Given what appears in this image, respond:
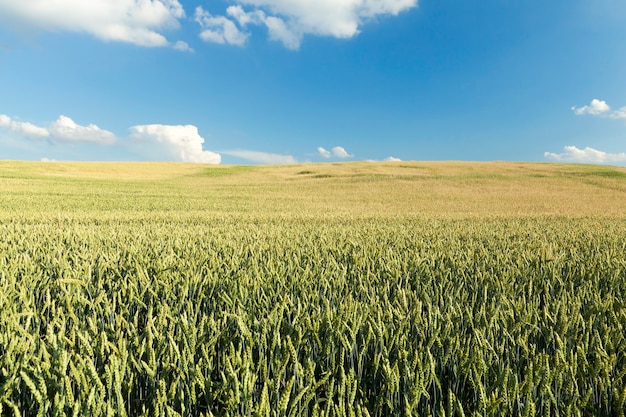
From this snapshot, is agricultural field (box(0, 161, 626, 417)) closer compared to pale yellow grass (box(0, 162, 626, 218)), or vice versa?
agricultural field (box(0, 161, 626, 417))

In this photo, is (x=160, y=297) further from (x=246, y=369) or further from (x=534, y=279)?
(x=534, y=279)

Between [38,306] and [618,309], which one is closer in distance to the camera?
[618,309]

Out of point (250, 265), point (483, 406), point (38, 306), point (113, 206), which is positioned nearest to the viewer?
point (483, 406)

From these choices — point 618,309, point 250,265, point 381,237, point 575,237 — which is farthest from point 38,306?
point 575,237

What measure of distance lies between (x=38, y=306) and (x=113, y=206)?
16.4m

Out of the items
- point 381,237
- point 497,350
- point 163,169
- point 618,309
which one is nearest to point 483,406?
point 497,350

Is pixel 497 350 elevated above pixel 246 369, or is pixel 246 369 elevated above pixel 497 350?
pixel 246 369

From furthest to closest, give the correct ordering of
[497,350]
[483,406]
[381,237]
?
[381,237], [497,350], [483,406]

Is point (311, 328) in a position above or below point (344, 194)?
above

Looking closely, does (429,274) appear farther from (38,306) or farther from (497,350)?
(38,306)

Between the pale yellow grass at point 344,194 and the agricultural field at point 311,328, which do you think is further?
the pale yellow grass at point 344,194

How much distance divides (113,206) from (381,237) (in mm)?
14994

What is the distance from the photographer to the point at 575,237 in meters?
7.48

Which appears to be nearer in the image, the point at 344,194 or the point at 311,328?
the point at 311,328
